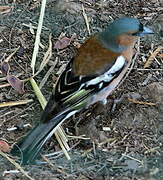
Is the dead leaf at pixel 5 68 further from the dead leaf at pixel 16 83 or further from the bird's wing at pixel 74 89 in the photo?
the bird's wing at pixel 74 89

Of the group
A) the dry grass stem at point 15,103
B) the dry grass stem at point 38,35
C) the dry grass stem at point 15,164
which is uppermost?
the dry grass stem at point 38,35

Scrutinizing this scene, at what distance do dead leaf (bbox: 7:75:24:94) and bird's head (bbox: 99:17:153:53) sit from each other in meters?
0.92

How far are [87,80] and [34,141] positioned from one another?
71 centimetres

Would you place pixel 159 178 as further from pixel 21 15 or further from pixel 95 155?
pixel 21 15

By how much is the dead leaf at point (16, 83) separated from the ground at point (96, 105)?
4 centimetres

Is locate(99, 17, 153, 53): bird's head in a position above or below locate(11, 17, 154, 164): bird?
above

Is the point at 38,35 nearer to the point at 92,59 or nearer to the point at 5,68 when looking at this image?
the point at 5,68

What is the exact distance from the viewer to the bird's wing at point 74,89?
487 cm

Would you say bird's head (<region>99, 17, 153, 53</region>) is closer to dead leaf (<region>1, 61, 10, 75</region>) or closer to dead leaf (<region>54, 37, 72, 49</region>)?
dead leaf (<region>54, 37, 72, 49</region>)

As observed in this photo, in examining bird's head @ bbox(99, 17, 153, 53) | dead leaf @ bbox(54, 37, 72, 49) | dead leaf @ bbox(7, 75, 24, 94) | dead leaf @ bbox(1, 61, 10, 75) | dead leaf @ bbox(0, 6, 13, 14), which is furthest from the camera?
dead leaf @ bbox(0, 6, 13, 14)

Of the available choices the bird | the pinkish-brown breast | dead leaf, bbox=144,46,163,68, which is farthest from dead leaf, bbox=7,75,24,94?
dead leaf, bbox=144,46,163,68

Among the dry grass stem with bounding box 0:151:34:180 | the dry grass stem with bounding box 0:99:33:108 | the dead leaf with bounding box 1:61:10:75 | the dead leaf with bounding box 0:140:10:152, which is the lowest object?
the dry grass stem with bounding box 0:151:34:180

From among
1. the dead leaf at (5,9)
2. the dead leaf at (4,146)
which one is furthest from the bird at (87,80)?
the dead leaf at (5,9)

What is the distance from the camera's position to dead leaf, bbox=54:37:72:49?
5980 mm
